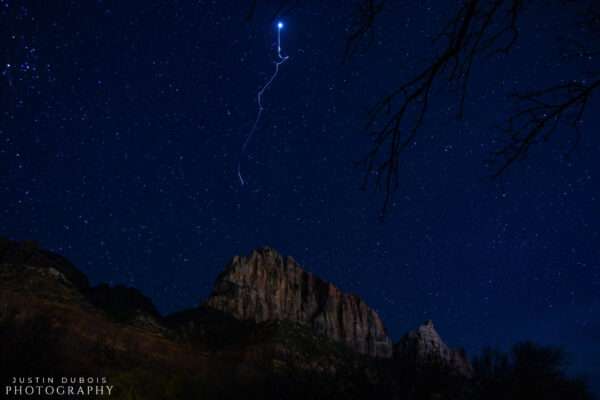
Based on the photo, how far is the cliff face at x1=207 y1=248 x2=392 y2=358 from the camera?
109 meters

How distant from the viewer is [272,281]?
122m

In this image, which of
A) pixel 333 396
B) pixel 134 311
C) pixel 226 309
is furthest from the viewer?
pixel 226 309

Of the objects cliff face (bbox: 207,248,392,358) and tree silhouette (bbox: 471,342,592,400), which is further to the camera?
cliff face (bbox: 207,248,392,358)

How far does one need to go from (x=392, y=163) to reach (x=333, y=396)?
5512 mm

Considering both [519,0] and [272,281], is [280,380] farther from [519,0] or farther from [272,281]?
[272,281]

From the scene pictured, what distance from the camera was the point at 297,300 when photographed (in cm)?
12681

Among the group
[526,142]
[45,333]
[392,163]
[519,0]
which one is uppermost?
[519,0]

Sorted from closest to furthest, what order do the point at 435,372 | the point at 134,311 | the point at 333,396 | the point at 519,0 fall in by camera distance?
1. the point at 519,0
2. the point at 333,396
3. the point at 435,372
4. the point at 134,311

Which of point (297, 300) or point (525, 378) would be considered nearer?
point (525, 378)

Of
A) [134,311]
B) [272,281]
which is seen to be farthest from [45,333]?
[272,281]

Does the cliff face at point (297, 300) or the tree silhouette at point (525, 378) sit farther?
the cliff face at point (297, 300)

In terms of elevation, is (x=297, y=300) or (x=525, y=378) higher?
(x=297, y=300)

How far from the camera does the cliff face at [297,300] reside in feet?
359

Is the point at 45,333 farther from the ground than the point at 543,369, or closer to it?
farther from the ground
